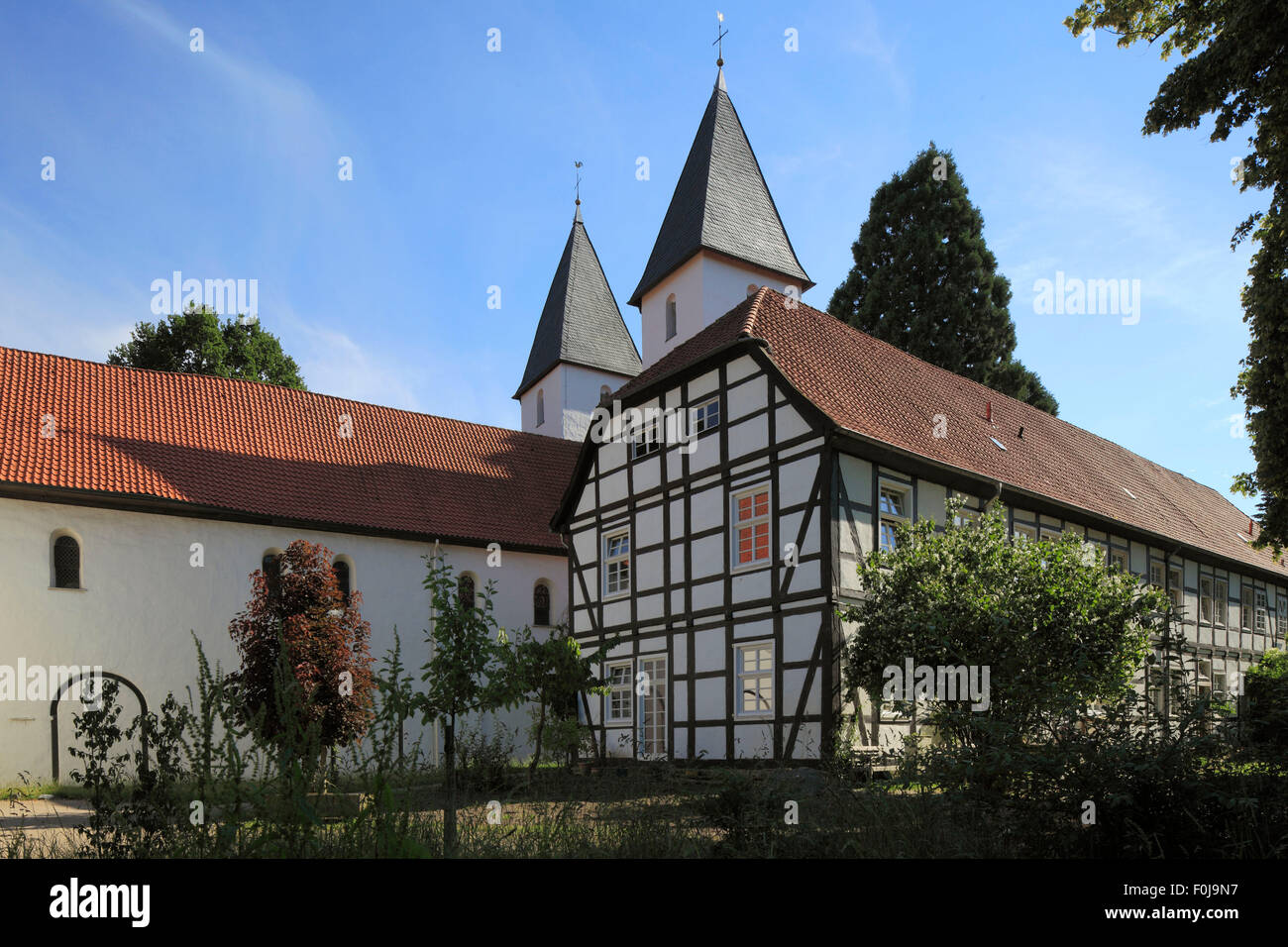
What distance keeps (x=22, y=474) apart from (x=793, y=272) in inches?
898

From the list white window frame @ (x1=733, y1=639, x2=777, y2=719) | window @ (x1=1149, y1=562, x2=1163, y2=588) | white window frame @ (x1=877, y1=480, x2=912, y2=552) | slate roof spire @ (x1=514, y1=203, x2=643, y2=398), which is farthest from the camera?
slate roof spire @ (x1=514, y1=203, x2=643, y2=398)

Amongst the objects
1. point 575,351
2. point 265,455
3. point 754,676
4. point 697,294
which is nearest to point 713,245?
point 697,294

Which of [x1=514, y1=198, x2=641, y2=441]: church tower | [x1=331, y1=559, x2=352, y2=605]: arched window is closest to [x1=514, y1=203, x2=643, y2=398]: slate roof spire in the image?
[x1=514, y1=198, x2=641, y2=441]: church tower

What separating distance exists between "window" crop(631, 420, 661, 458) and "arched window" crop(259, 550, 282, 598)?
275 inches

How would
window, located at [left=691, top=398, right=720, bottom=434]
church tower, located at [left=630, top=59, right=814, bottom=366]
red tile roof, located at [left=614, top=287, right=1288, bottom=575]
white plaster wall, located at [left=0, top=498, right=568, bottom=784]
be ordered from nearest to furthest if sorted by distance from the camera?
red tile roof, located at [left=614, top=287, right=1288, bottom=575] < window, located at [left=691, top=398, right=720, bottom=434] < white plaster wall, located at [left=0, top=498, right=568, bottom=784] < church tower, located at [left=630, top=59, right=814, bottom=366]

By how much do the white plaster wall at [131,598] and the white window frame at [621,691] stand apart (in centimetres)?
306

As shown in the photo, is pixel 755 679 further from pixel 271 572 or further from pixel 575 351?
pixel 575 351

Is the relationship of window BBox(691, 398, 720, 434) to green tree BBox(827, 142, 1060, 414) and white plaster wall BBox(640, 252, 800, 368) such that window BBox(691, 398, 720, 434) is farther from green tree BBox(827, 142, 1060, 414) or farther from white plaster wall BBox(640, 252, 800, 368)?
green tree BBox(827, 142, 1060, 414)

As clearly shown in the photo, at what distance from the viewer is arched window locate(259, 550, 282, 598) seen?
17.0 m

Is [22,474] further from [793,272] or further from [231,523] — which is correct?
[793,272]

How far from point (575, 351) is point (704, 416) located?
21349 mm

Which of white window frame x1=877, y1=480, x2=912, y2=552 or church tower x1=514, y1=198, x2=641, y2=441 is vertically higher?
church tower x1=514, y1=198, x2=641, y2=441

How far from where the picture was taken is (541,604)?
26594 millimetres
